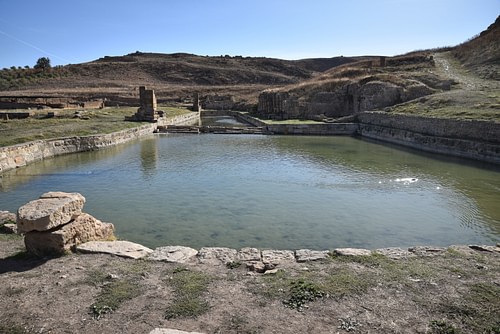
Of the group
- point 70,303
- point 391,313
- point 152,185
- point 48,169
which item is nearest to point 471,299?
point 391,313

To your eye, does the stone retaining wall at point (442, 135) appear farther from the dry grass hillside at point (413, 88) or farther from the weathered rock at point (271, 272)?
the weathered rock at point (271, 272)

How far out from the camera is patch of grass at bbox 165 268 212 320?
405cm

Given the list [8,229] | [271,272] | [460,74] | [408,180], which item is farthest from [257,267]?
[460,74]

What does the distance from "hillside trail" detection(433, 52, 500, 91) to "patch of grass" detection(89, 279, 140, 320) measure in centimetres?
2576

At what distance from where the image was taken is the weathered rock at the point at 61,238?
544 cm

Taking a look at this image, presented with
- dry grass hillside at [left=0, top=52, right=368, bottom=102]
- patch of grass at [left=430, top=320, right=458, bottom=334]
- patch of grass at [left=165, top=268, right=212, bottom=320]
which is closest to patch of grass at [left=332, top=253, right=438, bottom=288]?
patch of grass at [left=430, top=320, right=458, bottom=334]

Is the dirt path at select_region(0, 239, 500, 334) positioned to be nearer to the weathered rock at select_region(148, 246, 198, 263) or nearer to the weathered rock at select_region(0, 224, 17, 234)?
the weathered rock at select_region(148, 246, 198, 263)

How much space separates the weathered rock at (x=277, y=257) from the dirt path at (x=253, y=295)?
15 centimetres

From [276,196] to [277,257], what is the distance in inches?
178

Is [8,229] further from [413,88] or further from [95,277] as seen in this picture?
[413,88]

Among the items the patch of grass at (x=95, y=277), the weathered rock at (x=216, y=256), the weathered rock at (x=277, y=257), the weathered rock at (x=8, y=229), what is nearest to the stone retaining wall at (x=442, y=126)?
the weathered rock at (x=277, y=257)

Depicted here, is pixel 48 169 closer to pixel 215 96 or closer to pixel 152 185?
pixel 152 185

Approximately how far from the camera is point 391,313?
402cm

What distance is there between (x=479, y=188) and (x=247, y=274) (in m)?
9.24
